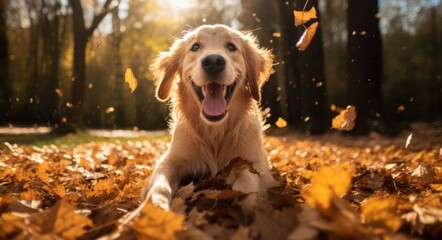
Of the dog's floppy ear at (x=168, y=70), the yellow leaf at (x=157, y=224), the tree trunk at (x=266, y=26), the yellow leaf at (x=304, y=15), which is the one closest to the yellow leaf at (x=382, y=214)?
the yellow leaf at (x=157, y=224)

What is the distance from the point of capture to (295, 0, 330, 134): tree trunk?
467 inches

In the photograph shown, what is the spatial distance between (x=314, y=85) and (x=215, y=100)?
30.3 ft

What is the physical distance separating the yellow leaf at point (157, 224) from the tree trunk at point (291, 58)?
12755 millimetres

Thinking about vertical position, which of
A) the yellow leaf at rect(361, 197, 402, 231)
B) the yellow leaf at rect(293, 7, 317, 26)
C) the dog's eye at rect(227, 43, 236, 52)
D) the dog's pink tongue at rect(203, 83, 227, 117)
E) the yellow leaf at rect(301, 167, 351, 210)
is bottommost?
the yellow leaf at rect(361, 197, 402, 231)

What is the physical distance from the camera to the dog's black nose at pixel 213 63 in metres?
3.21

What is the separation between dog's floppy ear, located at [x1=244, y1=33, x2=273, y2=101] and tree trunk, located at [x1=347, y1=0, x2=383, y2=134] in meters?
6.22

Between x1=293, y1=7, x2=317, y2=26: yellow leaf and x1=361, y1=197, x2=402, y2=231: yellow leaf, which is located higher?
x1=293, y1=7, x2=317, y2=26: yellow leaf

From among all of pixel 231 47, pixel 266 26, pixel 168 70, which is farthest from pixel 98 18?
pixel 231 47

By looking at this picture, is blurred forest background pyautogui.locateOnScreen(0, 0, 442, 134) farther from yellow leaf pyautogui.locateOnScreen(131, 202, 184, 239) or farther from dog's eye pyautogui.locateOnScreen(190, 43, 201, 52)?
yellow leaf pyautogui.locateOnScreen(131, 202, 184, 239)

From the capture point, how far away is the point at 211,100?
343 cm

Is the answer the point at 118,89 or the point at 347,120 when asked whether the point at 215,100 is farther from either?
the point at 118,89

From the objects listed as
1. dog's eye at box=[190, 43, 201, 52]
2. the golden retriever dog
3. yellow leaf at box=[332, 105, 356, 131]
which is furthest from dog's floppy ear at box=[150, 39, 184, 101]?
yellow leaf at box=[332, 105, 356, 131]

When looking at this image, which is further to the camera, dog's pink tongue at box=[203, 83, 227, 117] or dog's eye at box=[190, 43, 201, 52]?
dog's eye at box=[190, 43, 201, 52]

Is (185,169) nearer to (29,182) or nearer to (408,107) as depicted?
(29,182)
